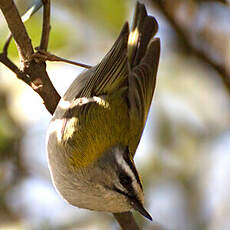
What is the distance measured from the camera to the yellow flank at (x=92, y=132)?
10.2 feet

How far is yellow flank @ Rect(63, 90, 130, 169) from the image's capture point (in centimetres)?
312

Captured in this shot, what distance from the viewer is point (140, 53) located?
11.9 feet

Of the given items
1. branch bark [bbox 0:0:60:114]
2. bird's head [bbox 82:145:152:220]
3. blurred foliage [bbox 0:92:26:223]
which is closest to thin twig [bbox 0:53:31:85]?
branch bark [bbox 0:0:60:114]

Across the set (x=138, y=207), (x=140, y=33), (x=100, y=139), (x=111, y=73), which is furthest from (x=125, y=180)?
(x=140, y=33)

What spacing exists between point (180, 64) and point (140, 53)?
54.2 inches

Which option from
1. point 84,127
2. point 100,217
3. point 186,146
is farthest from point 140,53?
point 186,146

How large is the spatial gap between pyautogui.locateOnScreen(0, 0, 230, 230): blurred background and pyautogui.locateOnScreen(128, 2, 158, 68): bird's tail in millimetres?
342

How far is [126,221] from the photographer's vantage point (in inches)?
112

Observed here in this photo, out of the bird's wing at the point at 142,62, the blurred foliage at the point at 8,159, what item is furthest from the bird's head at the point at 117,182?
the blurred foliage at the point at 8,159

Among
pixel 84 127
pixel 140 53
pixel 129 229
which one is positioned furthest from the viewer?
pixel 140 53

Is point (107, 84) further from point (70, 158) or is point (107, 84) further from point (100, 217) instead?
point (100, 217)

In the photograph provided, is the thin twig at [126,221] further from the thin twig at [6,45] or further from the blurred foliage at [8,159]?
the blurred foliage at [8,159]

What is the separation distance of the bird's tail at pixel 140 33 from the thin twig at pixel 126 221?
3.58 feet

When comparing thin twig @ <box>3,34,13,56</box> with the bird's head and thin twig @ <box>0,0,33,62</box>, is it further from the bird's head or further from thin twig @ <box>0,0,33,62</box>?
the bird's head
